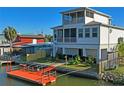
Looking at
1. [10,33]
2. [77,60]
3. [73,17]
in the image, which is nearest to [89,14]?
[73,17]

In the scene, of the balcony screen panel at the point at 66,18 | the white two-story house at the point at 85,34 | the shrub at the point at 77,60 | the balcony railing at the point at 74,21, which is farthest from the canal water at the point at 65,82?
the balcony screen panel at the point at 66,18

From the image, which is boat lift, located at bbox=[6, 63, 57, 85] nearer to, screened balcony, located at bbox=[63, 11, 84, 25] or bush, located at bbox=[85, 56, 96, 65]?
bush, located at bbox=[85, 56, 96, 65]

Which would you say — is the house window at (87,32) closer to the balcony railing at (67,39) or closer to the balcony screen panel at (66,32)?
the balcony railing at (67,39)

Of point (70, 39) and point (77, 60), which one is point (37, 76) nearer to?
point (77, 60)

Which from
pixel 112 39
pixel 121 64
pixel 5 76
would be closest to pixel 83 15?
pixel 112 39

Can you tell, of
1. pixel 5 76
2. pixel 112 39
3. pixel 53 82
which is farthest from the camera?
pixel 112 39

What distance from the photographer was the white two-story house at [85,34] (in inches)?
778

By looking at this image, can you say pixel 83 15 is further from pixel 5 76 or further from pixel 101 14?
pixel 5 76

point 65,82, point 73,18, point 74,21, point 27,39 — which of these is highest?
point 73,18

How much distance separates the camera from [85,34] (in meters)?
20.6

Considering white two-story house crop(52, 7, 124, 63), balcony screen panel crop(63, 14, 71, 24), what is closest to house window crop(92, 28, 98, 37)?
white two-story house crop(52, 7, 124, 63)

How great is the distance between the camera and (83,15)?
2112 cm

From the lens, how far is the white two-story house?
64.8ft

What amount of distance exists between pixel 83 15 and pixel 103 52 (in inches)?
168
